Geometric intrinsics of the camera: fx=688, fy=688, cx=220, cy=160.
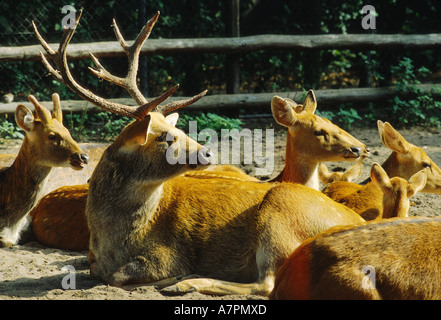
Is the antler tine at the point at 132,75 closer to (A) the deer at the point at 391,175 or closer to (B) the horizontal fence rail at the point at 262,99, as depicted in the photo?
(A) the deer at the point at 391,175

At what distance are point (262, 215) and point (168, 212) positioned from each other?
0.68 m

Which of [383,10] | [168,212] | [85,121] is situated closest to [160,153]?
[168,212]

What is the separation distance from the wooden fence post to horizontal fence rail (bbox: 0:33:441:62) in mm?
206

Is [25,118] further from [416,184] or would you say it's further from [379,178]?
[416,184]

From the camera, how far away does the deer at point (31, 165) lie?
615 centimetres

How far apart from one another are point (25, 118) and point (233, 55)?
504 centimetres

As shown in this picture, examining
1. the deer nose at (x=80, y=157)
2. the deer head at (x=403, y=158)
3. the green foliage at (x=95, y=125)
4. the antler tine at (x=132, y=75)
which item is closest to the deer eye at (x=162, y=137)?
the antler tine at (x=132, y=75)

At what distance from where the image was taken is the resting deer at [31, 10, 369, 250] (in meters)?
5.92

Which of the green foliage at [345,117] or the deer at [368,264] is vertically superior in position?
the green foliage at [345,117]

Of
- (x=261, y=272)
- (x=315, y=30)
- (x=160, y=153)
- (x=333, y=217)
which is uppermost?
(x=315, y=30)

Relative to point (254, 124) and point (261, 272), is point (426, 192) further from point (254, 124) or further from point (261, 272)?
point (254, 124)

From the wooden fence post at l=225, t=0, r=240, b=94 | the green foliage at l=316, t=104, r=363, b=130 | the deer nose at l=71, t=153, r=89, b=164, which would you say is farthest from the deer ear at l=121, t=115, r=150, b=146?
the wooden fence post at l=225, t=0, r=240, b=94

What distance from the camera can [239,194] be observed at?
505cm

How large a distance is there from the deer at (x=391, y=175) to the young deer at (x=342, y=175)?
30 cm
